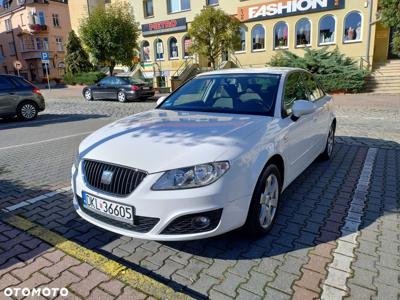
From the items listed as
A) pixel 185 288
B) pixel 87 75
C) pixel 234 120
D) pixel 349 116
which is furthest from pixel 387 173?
pixel 87 75

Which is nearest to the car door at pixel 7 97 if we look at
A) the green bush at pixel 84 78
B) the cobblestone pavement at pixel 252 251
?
the cobblestone pavement at pixel 252 251

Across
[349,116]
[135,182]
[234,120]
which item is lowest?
[349,116]

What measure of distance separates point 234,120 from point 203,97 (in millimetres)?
987

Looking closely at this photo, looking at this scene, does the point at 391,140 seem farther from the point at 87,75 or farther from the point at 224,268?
the point at 87,75

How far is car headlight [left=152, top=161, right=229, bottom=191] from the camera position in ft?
8.21

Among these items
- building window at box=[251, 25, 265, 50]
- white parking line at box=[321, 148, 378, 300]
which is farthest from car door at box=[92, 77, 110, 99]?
white parking line at box=[321, 148, 378, 300]

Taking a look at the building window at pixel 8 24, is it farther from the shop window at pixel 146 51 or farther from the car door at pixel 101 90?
the car door at pixel 101 90

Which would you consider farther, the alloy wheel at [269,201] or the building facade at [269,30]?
the building facade at [269,30]

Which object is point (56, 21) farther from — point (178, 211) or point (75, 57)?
point (178, 211)

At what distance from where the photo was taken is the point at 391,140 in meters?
7.23

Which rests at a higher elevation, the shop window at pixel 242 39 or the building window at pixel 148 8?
the building window at pixel 148 8

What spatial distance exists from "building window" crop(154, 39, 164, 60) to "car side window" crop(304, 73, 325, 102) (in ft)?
84.6

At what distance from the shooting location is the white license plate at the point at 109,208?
2.63 metres

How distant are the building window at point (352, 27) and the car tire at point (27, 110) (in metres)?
19.1
